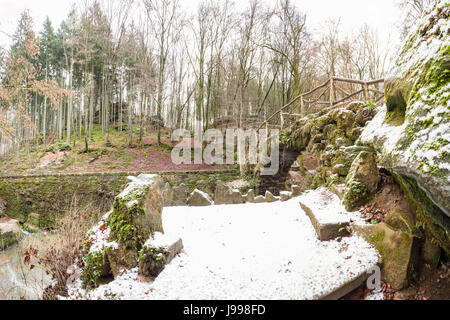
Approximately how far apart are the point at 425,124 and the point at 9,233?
11961 mm

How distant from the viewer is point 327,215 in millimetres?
3488

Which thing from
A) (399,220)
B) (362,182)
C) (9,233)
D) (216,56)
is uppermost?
(216,56)

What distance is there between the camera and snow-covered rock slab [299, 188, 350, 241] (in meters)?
3.18

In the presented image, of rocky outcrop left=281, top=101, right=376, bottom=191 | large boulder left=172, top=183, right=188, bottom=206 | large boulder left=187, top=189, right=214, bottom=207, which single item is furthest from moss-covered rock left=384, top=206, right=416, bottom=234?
large boulder left=172, top=183, right=188, bottom=206

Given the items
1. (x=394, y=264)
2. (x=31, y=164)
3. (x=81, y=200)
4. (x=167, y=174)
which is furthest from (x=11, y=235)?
(x=394, y=264)

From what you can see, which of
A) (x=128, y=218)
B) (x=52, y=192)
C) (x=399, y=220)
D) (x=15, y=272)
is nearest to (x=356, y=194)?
(x=399, y=220)

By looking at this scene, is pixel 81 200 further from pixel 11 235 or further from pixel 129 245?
pixel 129 245

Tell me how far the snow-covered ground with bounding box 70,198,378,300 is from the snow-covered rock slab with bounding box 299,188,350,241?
0.14 meters

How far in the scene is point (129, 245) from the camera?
2.98 metres

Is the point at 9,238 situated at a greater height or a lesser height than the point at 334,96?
lesser

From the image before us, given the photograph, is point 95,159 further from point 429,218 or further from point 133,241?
point 429,218

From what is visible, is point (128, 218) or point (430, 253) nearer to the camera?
point (430, 253)

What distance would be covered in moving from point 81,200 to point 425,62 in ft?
38.7

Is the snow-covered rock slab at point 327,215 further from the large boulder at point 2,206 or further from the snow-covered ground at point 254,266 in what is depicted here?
the large boulder at point 2,206
